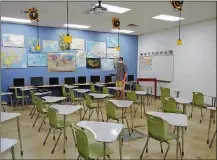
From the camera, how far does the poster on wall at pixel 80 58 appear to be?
8.59 m

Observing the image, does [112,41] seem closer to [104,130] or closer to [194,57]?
[194,57]

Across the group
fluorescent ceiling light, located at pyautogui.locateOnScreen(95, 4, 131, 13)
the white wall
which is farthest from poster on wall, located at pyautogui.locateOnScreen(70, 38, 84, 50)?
the white wall

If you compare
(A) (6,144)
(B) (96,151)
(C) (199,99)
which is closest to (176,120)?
(B) (96,151)

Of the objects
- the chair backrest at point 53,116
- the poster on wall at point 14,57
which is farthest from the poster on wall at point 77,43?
the chair backrest at point 53,116

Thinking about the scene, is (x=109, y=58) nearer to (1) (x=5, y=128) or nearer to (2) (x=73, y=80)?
(2) (x=73, y=80)

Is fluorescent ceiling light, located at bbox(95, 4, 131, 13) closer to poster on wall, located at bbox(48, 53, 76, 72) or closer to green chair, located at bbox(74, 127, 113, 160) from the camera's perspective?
poster on wall, located at bbox(48, 53, 76, 72)

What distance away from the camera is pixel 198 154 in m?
→ 3.27

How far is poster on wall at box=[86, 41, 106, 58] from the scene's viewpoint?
8.81 meters

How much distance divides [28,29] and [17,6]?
94.2 inches

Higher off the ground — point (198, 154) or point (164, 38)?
point (164, 38)

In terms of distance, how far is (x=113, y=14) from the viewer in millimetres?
5996

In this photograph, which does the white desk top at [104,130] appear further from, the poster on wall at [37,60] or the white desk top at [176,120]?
the poster on wall at [37,60]

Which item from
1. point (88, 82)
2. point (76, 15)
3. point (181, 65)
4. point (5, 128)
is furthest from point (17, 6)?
point (181, 65)

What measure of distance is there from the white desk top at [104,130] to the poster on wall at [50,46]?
597 centimetres
